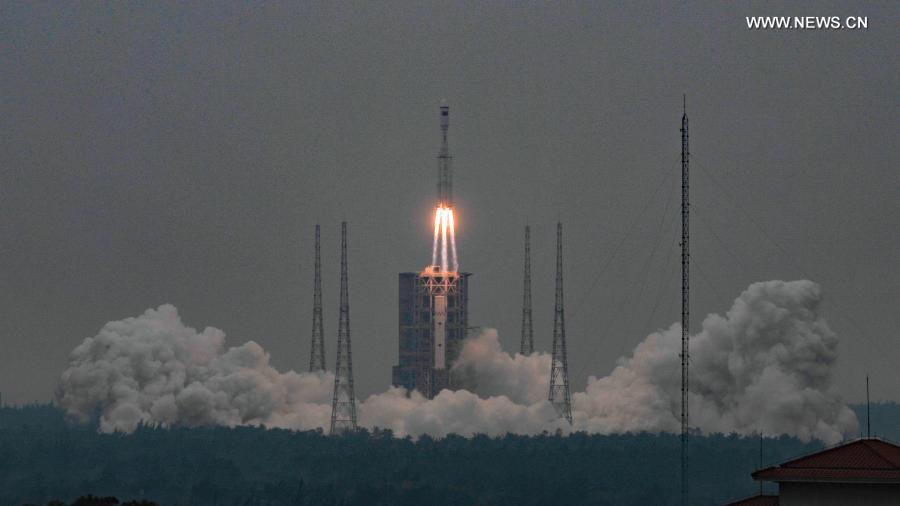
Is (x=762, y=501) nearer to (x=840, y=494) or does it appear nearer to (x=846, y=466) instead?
(x=840, y=494)

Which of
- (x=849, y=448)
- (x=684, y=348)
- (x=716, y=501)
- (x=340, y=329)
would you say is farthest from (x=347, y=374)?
(x=849, y=448)

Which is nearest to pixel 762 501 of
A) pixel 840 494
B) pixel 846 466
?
pixel 840 494

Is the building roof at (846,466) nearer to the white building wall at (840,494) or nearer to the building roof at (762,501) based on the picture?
the white building wall at (840,494)

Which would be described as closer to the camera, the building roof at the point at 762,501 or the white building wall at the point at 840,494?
the white building wall at the point at 840,494

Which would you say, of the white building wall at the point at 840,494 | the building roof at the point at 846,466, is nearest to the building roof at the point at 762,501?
the white building wall at the point at 840,494

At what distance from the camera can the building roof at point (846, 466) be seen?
96500 millimetres

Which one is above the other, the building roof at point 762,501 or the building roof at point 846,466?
the building roof at point 846,466

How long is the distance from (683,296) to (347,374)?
64743mm

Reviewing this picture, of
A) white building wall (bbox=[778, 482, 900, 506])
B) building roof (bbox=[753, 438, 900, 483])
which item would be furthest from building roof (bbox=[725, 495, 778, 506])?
building roof (bbox=[753, 438, 900, 483])

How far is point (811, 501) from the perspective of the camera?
97438 millimetres

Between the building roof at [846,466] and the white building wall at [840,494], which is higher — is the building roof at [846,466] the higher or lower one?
the higher one

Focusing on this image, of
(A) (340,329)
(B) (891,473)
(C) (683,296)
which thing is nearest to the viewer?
(B) (891,473)

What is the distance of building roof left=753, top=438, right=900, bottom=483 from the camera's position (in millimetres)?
96500

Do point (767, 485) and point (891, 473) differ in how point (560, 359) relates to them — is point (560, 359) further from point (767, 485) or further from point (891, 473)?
point (891, 473)
